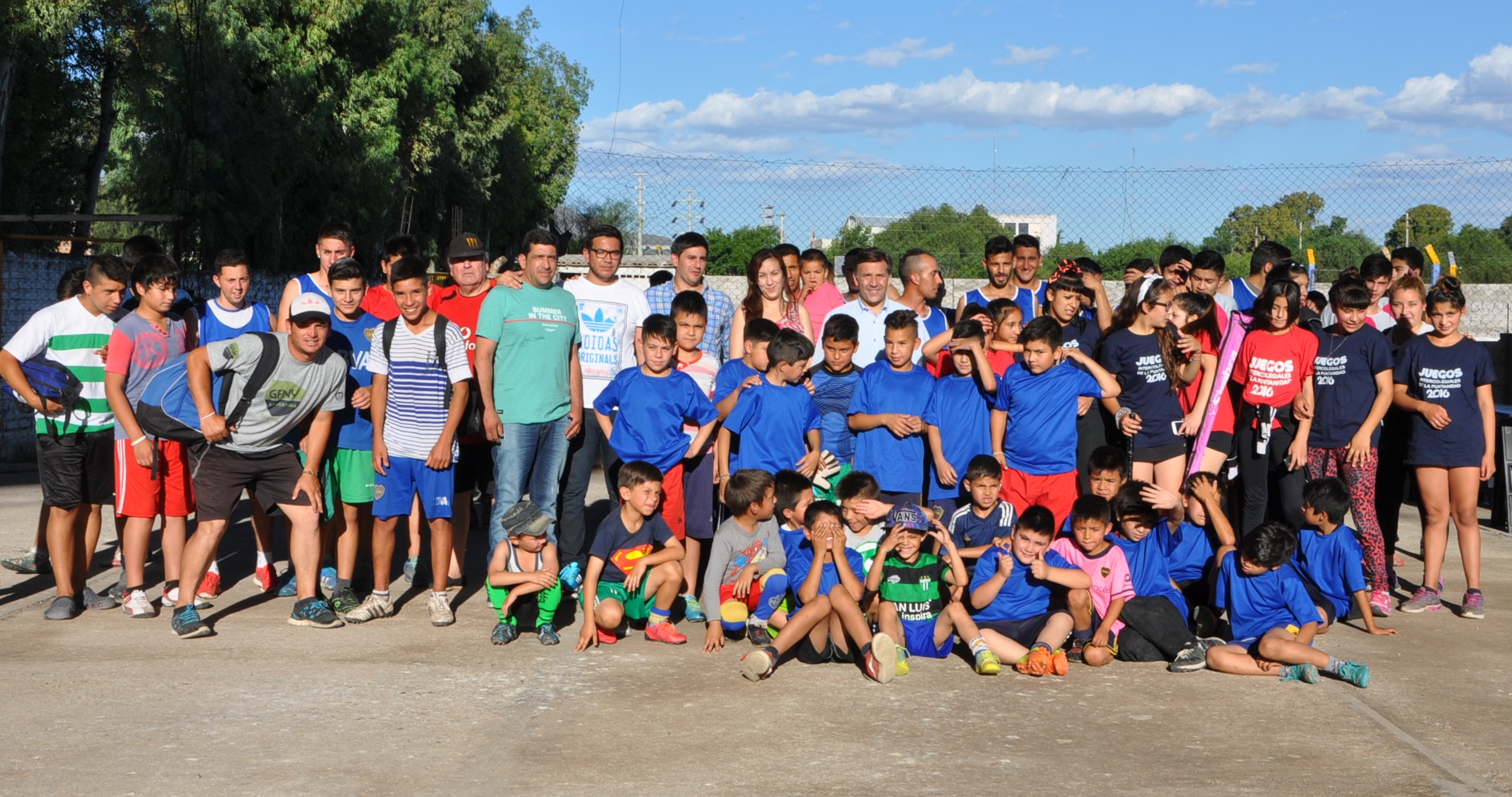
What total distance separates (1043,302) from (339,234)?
4271 millimetres

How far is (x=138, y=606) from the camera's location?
6.27m

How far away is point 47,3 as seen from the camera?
17.5 metres

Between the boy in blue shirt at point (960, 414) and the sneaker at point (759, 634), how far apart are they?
1204 mm

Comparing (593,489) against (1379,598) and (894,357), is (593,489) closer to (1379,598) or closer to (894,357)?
(894,357)

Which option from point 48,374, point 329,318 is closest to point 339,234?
point 329,318

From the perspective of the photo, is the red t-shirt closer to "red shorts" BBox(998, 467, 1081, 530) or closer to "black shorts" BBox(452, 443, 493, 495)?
"red shorts" BBox(998, 467, 1081, 530)

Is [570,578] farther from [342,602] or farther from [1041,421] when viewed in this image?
[1041,421]

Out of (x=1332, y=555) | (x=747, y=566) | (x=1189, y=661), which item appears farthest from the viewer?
(x=1332, y=555)

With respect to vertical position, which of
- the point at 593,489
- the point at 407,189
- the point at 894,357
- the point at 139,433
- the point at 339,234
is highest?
the point at 407,189

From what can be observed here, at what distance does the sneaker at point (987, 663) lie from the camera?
5.48m

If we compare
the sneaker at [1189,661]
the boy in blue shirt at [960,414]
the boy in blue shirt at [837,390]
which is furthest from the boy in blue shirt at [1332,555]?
the boy in blue shirt at [837,390]

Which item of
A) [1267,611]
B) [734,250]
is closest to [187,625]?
[1267,611]

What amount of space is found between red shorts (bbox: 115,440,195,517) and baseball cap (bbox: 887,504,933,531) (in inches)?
142

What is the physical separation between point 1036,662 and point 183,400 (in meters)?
4.21
